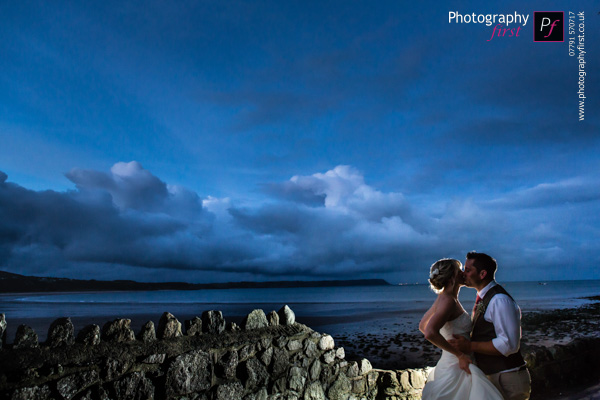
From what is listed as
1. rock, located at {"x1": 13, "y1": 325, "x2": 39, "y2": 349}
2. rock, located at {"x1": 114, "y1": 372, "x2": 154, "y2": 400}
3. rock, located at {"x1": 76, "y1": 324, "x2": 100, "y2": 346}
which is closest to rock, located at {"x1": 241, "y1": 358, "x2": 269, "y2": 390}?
rock, located at {"x1": 114, "y1": 372, "x2": 154, "y2": 400}

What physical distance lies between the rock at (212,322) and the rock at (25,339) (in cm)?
139

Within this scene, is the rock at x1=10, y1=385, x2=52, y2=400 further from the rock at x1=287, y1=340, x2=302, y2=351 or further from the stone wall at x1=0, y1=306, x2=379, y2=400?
the rock at x1=287, y1=340, x2=302, y2=351

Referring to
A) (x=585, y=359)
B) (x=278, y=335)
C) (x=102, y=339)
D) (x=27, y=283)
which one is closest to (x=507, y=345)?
(x=278, y=335)

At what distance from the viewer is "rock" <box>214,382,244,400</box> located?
11.6 feet

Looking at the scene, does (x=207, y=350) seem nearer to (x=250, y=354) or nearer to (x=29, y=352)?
(x=250, y=354)

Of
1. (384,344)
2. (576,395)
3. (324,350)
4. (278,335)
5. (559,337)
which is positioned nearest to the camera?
(278,335)

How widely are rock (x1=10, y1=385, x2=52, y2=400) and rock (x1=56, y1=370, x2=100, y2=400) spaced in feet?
0.22

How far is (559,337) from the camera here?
51.4ft

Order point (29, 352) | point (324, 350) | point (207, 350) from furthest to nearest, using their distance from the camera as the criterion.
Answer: point (324, 350) → point (207, 350) → point (29, 352)

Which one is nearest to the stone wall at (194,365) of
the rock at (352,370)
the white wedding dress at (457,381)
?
the rock at (352,370)

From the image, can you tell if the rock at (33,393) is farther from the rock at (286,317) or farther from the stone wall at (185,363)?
the rock at (286,317)

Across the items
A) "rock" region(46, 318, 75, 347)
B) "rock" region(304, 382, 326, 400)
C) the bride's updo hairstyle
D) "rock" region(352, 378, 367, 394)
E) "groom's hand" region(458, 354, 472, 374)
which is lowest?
"rock" region(352, 378, 367, 394)

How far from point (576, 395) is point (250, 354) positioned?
16.8ft

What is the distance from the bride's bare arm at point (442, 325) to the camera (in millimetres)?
2848
